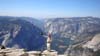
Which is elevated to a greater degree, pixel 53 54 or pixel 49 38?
pixel 49 38

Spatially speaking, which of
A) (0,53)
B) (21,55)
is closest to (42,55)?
(21,55)

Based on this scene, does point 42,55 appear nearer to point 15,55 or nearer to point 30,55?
point 30,55

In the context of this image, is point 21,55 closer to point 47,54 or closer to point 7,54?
point 7,54

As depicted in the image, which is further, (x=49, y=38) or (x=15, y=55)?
(x=49, y=38)

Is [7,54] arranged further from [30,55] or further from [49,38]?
[49,38]

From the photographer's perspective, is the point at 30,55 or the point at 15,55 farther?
the point at 30,55

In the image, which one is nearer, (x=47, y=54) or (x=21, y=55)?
(x=21, y=55)

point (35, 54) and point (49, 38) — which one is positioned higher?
point (49, 38)

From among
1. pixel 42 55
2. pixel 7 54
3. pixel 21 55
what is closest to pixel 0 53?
pixel 7 54
